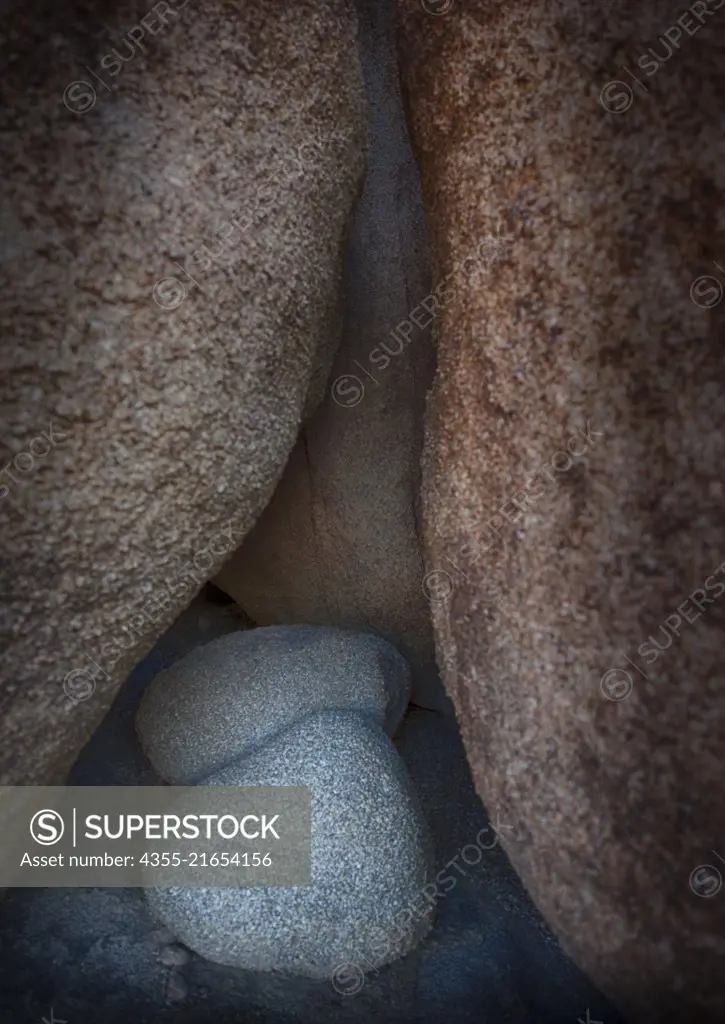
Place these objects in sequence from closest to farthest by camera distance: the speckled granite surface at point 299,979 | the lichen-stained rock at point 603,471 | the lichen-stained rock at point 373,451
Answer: the lichen-stained rock at point 603,471, the speckled granite surface at point 299,979, the lichen-stained rock at point 373,451

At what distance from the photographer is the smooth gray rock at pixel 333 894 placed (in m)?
1.13

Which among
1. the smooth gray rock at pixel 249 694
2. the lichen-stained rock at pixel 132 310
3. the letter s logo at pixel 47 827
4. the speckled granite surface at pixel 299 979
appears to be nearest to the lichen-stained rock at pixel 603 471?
the speckled granite surface at pixel 299 979

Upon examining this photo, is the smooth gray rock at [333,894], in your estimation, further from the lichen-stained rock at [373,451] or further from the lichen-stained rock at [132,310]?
the lichen-stained rock at [373,451]

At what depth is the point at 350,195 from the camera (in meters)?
1.35

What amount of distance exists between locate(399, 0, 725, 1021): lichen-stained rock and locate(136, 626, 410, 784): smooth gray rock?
16.3 inches

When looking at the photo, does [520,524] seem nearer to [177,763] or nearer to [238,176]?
[238,176]

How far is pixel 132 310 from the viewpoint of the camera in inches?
40.4

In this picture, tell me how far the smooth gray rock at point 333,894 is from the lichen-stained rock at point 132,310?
299 millimetres

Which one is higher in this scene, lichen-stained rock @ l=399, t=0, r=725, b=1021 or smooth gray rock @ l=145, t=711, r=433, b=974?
lichen-stained rock @ l=399, t=0, r=725, b=1021

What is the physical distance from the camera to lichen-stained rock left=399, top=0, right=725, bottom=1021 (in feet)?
2.98

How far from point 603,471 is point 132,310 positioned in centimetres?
62

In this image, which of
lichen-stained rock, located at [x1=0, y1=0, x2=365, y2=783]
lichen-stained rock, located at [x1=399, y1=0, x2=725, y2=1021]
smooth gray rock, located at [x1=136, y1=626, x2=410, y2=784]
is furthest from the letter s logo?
lichen-stained rock, located at [x1=399, y1=0, x2=725, y2=1021]

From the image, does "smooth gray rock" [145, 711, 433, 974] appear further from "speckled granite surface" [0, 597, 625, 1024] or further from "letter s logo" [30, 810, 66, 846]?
"letter s logo" [30, 810, 66, 846]

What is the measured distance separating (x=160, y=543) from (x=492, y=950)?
2.50 ft
